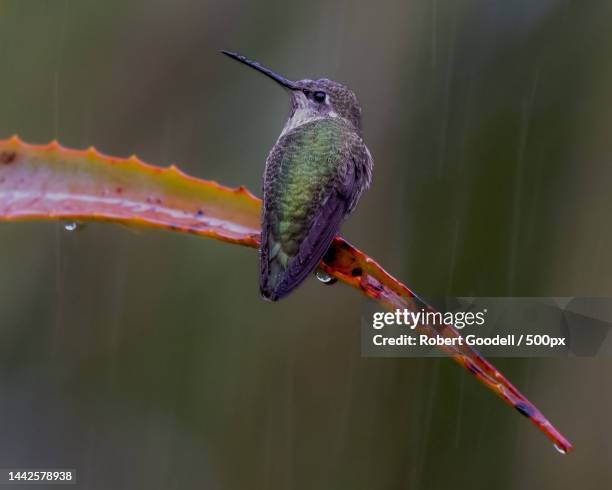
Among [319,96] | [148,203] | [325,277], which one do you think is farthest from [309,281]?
[148,203]

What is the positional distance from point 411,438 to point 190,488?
3.12 feet

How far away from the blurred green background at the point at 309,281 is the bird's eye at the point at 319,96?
1.23ft

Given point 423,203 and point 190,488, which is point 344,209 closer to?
point 423,203

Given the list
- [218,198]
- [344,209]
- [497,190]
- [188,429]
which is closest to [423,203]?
[497,190]

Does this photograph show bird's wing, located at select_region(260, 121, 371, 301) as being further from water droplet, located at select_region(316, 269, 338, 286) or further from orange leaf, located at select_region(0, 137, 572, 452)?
orange leaf, located at select_region(0, 137, 572, 452)

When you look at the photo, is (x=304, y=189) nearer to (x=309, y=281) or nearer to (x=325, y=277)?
(x=325, y=277)

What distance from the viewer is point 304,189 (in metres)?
2.24

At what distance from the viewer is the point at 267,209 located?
221 centimetres

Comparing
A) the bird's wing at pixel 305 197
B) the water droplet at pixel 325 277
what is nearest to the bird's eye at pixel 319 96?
the bird's wing at pixel 305 197

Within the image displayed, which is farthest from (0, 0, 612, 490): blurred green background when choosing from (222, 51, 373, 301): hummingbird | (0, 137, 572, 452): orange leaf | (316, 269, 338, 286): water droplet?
(0, 137, 572, 452): orange leaf

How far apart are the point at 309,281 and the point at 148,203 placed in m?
1.91

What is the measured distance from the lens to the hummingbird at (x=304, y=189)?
6.51ft

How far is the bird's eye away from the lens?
2760 millimetres

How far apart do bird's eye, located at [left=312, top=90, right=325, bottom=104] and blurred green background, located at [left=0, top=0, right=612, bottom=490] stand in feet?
1.23
